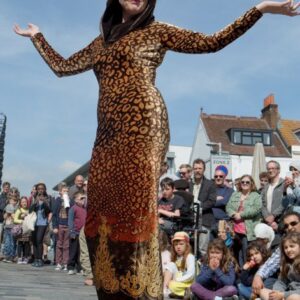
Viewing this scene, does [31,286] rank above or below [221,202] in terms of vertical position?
below

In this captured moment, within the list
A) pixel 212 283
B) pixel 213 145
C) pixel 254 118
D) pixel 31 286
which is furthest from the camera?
pixel 254 118

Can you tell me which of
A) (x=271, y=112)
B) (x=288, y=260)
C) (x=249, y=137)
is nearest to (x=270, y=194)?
(x=288, y=260)

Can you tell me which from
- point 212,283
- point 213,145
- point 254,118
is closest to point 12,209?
point 212,283

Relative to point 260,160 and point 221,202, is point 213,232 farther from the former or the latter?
point 260,160

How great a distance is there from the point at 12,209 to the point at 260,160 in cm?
673

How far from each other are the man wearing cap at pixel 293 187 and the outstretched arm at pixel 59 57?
17.2 ft

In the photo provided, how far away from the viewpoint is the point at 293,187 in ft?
26.4

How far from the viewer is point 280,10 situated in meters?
2.64

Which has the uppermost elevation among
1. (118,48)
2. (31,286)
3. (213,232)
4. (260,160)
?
(260,160)

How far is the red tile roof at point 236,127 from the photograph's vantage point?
139 ft

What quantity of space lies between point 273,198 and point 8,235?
27.2 ft

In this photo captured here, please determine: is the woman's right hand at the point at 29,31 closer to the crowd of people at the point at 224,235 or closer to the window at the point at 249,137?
the crowd of people at the point at 224,235

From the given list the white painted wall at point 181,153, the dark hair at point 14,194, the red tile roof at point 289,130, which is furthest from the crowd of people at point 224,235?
the red tile roof at point 289,130

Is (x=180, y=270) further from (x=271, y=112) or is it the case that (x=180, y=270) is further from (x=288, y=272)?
(x=271, y=112)
